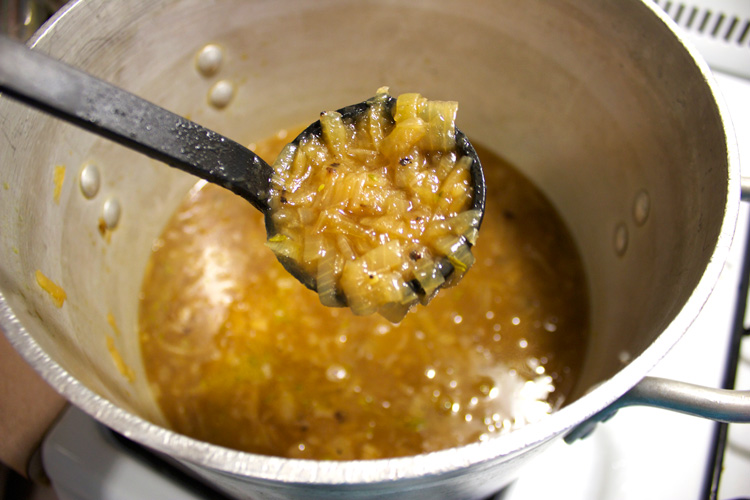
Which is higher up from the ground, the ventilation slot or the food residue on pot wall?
the ventilation slot

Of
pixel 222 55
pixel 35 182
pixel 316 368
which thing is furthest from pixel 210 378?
pixel 222 55

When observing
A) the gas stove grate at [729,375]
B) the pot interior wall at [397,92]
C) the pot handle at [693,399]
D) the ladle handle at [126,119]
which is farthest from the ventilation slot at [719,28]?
the ladle handle at [126,119]

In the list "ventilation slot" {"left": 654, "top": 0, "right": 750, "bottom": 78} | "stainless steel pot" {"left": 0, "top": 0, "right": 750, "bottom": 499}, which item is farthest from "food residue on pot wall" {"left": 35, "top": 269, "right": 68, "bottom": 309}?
"ventilation slot" {"left": 654, "top": 0, "right": 750, "bottom": 78}

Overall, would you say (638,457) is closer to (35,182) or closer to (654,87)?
(654,87)

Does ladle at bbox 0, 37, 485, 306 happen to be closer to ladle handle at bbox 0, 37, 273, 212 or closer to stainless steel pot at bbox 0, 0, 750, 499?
ladle handle at bbox 0, 37, 273, 212

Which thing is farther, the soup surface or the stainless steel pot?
the soup surface
